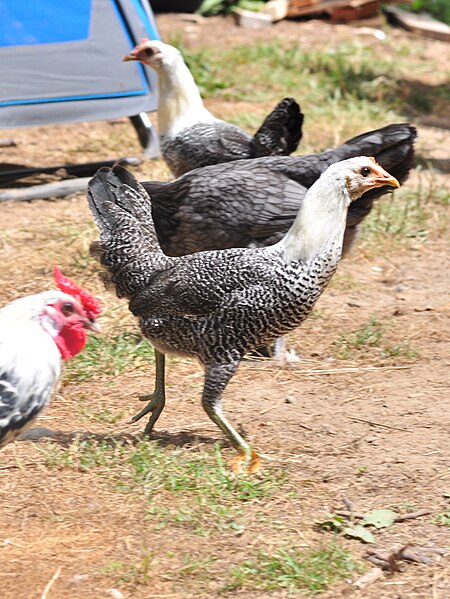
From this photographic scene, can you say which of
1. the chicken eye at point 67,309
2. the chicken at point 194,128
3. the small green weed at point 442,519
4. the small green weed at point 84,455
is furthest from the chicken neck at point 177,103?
the small green weed at point 442,519

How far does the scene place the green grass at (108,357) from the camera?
5.12m

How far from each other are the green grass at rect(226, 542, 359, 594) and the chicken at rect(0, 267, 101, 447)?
91 centimetres

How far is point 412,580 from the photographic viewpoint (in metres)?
3.50

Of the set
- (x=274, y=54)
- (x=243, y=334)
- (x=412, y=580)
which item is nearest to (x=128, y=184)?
(x=243, y=334)

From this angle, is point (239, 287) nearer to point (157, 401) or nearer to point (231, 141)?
point (157, 401)

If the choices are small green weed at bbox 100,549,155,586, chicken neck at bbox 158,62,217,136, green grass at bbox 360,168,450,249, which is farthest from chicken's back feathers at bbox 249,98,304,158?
small green weed at bbox 100,549,155,586

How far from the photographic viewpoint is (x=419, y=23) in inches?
496

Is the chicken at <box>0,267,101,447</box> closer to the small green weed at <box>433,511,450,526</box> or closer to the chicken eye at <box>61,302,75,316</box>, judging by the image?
the chicken eye at <box>61,302,75,316</box>

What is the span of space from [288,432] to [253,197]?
1.34m

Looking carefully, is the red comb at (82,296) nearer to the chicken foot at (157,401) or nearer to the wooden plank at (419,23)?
the chicken foot at (157,401)

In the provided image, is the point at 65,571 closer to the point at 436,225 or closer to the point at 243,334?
the point at 243,334

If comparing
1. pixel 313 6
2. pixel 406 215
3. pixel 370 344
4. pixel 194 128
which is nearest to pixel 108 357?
pixel 370 344

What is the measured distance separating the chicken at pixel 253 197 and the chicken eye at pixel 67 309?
1909mm

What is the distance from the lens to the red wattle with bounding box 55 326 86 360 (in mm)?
3482
